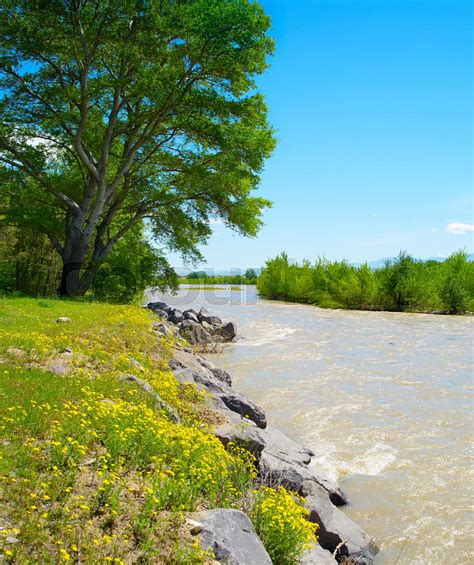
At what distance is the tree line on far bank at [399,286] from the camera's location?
45.9 m

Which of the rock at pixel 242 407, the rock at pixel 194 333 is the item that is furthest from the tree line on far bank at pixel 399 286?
the rock at pixel 242 407

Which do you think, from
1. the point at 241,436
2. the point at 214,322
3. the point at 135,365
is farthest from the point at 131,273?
the point at 241,436

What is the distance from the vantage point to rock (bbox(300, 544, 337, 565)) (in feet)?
16.9

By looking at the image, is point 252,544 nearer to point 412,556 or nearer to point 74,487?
point 74,487

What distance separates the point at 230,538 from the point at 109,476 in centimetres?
135

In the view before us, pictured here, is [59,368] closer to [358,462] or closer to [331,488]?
[331,488]

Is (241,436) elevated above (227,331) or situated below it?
above

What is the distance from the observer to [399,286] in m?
47.3

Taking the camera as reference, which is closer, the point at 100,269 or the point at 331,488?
the point at 331,488

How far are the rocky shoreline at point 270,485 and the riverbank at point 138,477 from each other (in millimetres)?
19

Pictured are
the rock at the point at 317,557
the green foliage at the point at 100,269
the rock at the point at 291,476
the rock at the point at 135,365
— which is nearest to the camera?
the rock at the point at 317,557

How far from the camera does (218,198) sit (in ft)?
84.5

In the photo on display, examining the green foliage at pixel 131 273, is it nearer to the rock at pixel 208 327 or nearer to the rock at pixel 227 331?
the rock at pixel 208 327

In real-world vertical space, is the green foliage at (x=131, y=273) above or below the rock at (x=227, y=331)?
above
